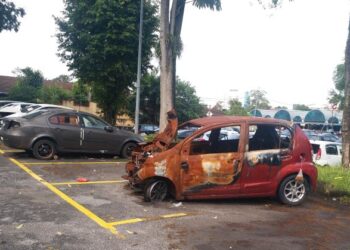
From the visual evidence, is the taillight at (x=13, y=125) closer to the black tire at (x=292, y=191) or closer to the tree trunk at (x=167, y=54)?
the tree trunk at (x=167, y=54)

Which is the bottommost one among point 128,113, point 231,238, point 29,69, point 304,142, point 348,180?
point 231,238

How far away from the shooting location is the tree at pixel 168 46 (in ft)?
50.1

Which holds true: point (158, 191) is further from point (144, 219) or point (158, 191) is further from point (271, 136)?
point (271, 136)

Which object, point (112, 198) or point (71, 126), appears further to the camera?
point (71, 126)

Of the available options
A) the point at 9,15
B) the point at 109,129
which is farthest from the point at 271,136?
the point at 9,15

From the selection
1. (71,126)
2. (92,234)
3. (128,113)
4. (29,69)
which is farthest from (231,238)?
(29,69)

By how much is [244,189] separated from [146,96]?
4038 centimetres

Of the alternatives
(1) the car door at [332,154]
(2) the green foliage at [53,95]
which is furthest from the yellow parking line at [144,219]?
(2) the green foliage at [53,95]

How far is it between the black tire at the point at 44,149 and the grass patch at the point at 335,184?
7.25 meters

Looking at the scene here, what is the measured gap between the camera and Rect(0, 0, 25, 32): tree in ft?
95.3

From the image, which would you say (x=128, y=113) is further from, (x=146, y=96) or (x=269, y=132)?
(x=269, y=132)

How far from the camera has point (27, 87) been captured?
168ft

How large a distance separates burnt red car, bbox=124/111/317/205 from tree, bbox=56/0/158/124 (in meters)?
16.3

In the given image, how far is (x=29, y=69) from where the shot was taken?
55312 mm
